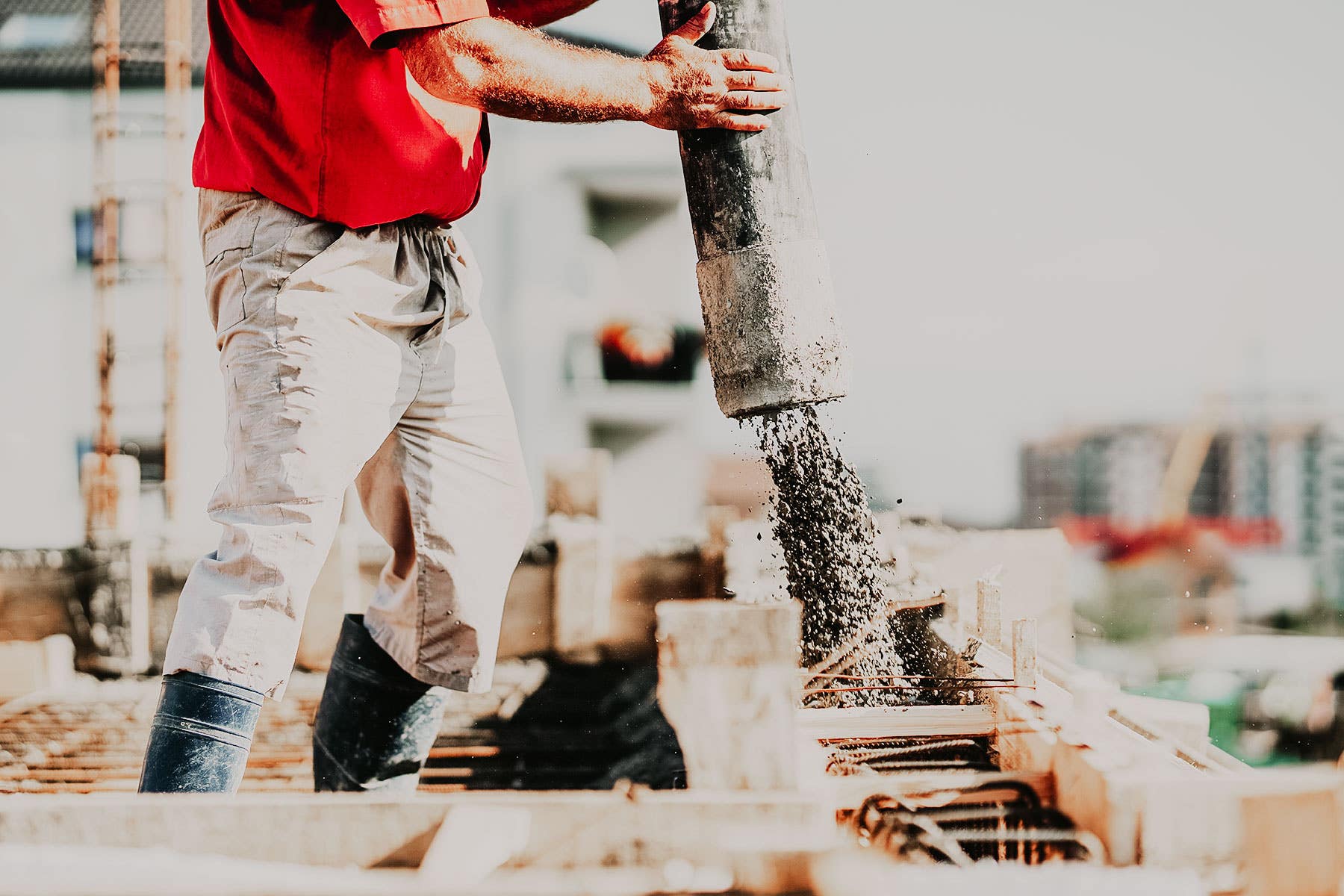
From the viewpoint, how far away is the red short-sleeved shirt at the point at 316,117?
1.61 m

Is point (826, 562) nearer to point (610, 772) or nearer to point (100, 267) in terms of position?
point (610, 772)

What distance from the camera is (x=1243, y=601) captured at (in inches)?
2068

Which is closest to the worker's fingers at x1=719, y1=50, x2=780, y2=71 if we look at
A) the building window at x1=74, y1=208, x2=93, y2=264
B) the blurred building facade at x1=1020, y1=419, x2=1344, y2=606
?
the building window at x1=74, y1=208, x2=93, y2=264

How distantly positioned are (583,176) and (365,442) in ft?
61.9

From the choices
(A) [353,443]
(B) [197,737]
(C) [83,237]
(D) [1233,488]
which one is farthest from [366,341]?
(D) [1233,488]

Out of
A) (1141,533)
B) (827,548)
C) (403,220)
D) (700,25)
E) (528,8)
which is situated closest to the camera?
(403,220)

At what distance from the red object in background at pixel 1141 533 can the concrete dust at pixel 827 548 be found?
56286 millimetres

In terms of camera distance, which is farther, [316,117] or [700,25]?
[700,25]

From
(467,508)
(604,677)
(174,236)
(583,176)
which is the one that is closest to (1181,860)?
(467,508)

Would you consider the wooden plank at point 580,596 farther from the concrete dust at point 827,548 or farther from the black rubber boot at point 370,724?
the black rubber boot at point 370,724

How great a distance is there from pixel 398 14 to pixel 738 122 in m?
0.67

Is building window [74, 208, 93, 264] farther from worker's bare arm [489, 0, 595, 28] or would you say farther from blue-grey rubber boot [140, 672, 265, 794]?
blue-grey rubber boot [140, 672, 265, 794]

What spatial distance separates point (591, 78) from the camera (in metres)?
1.61

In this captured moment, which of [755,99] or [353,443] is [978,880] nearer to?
[353,443]
